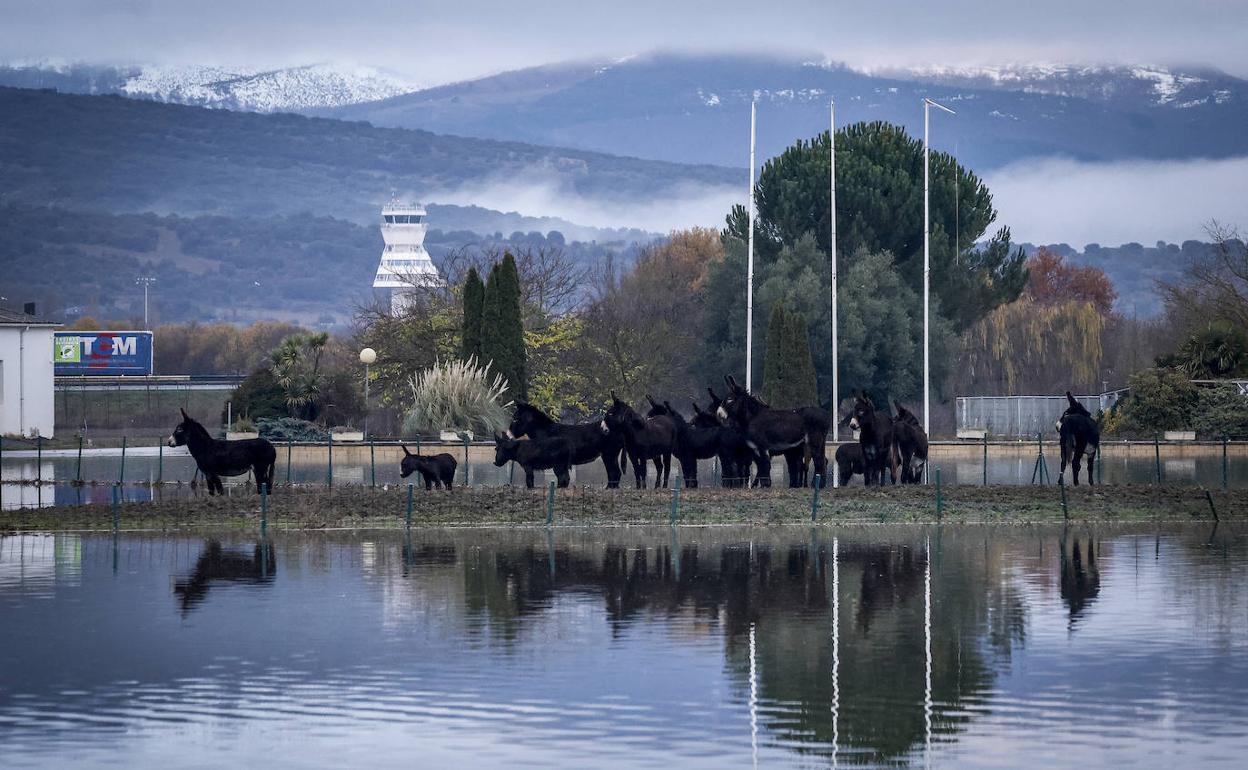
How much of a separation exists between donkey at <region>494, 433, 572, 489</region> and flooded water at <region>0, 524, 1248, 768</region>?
19.6 feet

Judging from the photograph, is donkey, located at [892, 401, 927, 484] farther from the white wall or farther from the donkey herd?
the white wall

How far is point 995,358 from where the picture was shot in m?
89.9

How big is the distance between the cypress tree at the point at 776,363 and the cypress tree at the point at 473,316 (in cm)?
984

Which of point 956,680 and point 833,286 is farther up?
point 833,286

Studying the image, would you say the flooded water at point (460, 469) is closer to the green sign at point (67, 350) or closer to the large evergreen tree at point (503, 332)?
the large evergreen tree at point (503, 332)

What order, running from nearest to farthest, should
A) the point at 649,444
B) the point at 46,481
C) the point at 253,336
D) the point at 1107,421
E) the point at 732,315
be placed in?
the point at 649,444 → the point at 46,481 → the point at 1107,421 → the point at 732,315 → the point at 253,336

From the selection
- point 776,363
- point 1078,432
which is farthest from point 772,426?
point 776,363

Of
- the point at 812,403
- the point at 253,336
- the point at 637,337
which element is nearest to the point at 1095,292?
the point at 253,336

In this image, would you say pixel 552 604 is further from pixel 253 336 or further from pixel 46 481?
pixel 253 336

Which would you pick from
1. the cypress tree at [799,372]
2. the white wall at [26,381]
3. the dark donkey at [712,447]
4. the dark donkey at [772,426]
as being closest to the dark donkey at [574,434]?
the dark donkey at [712,447]

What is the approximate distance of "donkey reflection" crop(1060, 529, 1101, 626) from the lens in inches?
881

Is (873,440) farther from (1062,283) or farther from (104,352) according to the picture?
(1062,283)

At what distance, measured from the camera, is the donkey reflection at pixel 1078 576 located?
73.4ft

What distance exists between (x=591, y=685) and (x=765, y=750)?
284cm
